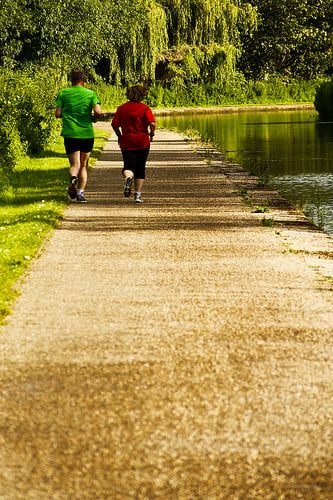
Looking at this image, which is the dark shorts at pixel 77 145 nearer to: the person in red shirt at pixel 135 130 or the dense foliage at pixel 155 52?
the person in red shirt at pixel 135 130

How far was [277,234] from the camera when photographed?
9.33 m

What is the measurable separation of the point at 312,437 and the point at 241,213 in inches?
288

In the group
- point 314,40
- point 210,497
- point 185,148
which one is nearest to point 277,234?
point 210,497

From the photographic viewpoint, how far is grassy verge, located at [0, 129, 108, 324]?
724 cm

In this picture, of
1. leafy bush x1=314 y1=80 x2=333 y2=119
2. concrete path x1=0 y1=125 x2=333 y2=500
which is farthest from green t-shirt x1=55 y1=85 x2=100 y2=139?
leafy bush x1=314 y1=80 x2=333 y2=119

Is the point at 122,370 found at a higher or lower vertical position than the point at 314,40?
lower

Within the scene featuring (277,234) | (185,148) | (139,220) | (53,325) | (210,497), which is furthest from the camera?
(185,148)

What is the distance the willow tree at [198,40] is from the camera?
138ft

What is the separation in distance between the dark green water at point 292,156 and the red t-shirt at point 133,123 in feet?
8.52

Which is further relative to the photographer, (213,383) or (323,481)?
(213,383)

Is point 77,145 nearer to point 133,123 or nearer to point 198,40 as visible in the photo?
point 133,123

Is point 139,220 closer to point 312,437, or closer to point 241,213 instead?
point 241,213

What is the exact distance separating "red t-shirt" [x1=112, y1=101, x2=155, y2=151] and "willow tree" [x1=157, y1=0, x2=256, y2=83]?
31.0m

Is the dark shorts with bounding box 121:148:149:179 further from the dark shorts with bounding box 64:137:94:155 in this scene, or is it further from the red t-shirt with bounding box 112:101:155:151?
the dark shorts with bounding box 64:137:94:155
